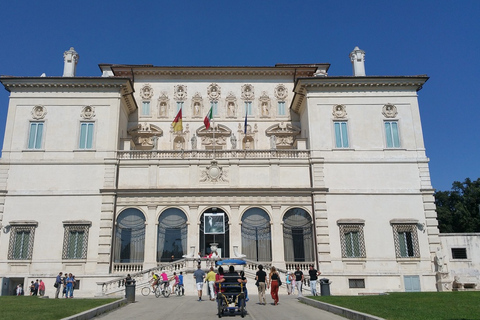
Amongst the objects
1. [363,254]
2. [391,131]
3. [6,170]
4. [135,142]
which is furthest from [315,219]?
[6,170]

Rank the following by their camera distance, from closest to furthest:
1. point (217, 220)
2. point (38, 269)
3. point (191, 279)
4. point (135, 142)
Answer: point (191, 279), point (38, 269), point (217, 220), point (135, 142)

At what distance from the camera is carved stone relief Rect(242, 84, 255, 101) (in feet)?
137

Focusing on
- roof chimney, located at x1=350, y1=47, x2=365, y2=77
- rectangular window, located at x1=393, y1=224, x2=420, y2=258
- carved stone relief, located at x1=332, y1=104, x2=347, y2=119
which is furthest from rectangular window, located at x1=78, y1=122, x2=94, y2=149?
rectangular window, located at x1=393, y1=224, x2=420, y2=258

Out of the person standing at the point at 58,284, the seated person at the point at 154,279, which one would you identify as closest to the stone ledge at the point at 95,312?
the seated person at the point at 154,279

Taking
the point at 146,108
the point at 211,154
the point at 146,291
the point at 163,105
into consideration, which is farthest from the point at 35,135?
the point at 146,291

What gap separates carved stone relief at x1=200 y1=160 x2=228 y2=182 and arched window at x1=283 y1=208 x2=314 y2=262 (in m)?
5.75

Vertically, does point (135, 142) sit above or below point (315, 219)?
above

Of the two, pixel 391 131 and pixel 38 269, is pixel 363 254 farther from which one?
pixel 38 269

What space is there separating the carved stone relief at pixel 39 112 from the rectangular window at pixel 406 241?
28.4 meters

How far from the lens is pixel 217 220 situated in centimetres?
3291

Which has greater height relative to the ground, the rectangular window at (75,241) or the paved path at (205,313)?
the rectangular window at (75,241)

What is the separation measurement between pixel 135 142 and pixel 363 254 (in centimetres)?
2201

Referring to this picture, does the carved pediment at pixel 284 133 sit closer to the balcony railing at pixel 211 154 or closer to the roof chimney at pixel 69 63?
the balcony railing at pixel 211 154

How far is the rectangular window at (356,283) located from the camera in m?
31.0
